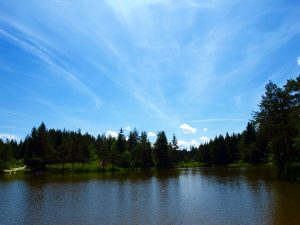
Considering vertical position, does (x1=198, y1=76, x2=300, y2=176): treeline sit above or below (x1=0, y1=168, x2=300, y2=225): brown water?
above

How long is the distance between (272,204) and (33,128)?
111655 mm

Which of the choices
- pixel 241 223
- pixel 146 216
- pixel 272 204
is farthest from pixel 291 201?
pixel 146 216

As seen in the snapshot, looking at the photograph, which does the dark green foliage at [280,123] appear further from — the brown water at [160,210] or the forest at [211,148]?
the brown water at [160,210]

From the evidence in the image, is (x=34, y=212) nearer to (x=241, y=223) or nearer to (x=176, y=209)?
(x=176, y=209)

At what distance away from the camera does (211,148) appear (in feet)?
600

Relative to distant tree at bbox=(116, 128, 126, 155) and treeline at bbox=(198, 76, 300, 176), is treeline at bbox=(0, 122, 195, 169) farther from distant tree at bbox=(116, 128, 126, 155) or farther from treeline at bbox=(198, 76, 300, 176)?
treeline at bbox=(198, 76, 300, 176)

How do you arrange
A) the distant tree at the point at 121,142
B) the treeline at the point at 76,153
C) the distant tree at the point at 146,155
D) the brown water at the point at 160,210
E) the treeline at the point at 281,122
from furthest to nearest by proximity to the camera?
the distant tree at the point at 121,142 < the distant tree at the point at 146,155 < the treeline at the point at 76,153 < the treeline at the point at 281,122 < the brown water at the point at 160,210

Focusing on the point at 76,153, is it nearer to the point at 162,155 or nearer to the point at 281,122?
the point at 162,155

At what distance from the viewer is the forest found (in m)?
58.9

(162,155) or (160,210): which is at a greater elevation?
(162,155)

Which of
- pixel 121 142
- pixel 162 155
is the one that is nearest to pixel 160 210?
pixel 162 155

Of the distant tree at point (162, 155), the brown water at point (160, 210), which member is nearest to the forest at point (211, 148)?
the distant tree at point (162, 155)

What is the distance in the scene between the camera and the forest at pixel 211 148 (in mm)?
58906

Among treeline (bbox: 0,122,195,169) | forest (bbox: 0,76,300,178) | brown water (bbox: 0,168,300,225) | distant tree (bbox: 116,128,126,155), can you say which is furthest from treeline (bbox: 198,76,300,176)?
distant tree (bbox: 116,128,126,155)
